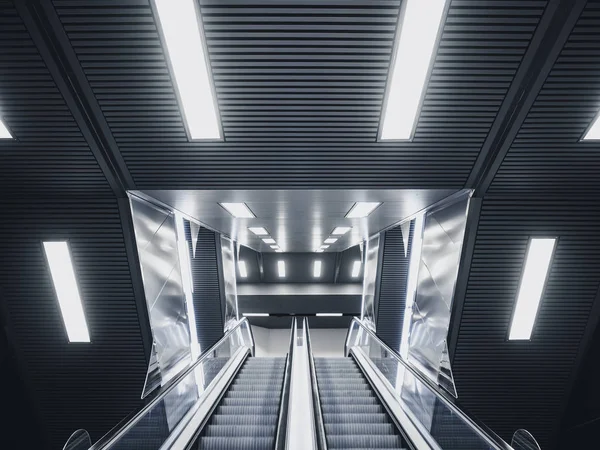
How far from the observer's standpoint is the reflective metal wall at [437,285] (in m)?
4.81

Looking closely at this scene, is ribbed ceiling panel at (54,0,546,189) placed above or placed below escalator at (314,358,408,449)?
above

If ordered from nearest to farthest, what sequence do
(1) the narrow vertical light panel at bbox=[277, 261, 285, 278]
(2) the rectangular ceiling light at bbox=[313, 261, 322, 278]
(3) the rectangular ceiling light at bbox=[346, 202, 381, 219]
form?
1. (3) the rectangular ceiling light at bbox=[346, 202, 381, 219]
2. (1) the narrow vertical light panel at bbox=[277, 261, 285, 278]
3. (2) the rectangular ceiling light at bbox=[313, 261, 322, 278]

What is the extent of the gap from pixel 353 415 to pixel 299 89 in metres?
3.70

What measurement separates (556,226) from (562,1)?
9.83ft

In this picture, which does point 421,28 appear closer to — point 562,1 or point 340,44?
point 340,44

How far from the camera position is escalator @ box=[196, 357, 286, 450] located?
3.23 metres

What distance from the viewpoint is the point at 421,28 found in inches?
111

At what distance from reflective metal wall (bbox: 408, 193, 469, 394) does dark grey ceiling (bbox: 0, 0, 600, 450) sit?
0.92ft

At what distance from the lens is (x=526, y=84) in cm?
324

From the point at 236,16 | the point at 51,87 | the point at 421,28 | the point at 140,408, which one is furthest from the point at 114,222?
the point at 421,28

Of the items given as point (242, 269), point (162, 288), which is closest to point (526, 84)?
point (162, 288)

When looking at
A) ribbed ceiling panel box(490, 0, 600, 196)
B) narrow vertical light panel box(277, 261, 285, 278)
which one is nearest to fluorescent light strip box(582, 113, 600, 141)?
ribbed ceiling panel box(490, 0, 600, 196)

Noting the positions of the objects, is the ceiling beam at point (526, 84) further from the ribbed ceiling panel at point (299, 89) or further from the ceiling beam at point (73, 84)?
the ceiling beam at point (73, 84)

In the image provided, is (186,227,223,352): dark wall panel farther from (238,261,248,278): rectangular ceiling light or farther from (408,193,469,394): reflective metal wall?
(408,193,469,394): reflective metal wall
